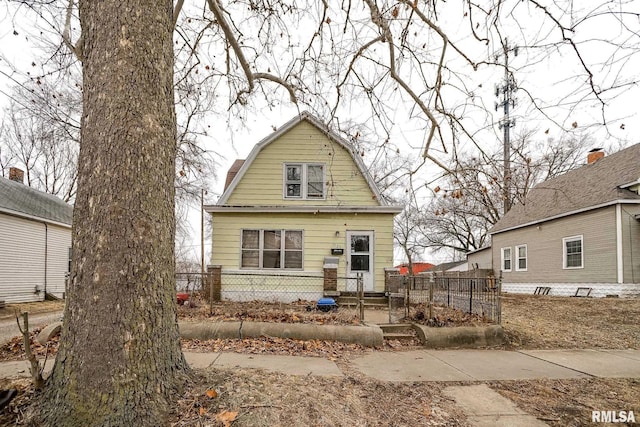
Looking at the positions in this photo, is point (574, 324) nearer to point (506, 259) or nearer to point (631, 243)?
point (631, 243)

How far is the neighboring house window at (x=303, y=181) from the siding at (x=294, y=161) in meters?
0.19

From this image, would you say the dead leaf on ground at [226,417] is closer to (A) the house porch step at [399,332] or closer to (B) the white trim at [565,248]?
(A) the house porch step at [399,332]

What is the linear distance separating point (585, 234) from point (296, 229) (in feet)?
38.5

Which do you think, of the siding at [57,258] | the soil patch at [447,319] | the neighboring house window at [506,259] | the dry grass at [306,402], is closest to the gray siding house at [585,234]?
the neighboring house window at [506,259]

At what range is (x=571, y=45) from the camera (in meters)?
4.15

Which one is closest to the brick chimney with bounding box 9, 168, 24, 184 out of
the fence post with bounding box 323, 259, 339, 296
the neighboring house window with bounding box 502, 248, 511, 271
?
the fence post with bounding box 323, 259, 339, 296

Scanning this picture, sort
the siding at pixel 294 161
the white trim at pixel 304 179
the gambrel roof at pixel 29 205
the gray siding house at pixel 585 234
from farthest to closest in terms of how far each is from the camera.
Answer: the gambrel roof at pixel 29 205 → the gray siding house at pixel 585 234 → the white trim at pixel 304 179 → the siding at pixel 294 161

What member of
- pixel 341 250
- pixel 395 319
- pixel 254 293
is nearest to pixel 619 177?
pixel 341 250

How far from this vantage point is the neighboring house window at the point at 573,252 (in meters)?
14.9

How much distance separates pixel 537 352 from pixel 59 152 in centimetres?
2791

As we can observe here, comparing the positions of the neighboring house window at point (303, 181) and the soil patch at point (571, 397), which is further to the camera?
the neighboring house window at point (303, 181)

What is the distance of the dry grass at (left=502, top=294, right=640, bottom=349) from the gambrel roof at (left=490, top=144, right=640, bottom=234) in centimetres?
330

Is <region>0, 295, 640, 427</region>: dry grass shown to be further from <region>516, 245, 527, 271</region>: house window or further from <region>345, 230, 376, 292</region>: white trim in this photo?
<region>516, 245, 527, 271</region>: house window

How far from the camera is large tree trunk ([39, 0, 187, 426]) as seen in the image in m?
2.62
